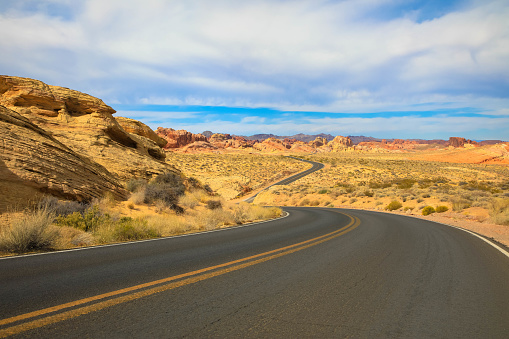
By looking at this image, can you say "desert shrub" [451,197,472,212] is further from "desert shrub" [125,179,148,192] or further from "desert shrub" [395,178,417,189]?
"desert shrub" [125,179,148,192]

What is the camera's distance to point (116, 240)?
8.45m

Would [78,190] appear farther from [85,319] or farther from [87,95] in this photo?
[87,95]

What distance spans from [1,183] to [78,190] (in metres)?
2.92

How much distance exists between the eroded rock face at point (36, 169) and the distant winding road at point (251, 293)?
5.20 metres

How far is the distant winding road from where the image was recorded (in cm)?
322

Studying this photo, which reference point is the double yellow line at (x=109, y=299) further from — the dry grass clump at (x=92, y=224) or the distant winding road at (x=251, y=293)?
the dry grass clump at (x=92, y=224)

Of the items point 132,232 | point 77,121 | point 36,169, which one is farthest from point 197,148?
point 132,232

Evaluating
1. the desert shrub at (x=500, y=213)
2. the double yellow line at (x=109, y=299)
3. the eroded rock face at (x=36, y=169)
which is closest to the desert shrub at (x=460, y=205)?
the desert shrub at (x=500, y=213)

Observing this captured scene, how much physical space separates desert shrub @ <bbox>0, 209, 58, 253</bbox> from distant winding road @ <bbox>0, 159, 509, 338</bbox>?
965mm

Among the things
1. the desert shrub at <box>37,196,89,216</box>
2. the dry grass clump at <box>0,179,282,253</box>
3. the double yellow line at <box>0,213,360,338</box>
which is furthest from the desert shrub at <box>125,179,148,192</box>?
the double yellow line at <box>0,213,360,338</box>

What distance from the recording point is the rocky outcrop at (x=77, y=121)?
1820 cm

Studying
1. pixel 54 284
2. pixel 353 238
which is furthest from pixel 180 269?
pixel 353 238

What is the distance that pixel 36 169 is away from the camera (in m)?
10.7

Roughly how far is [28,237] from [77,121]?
16240mm
